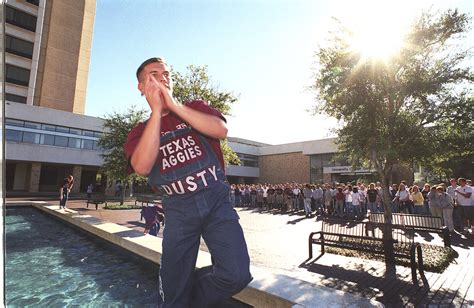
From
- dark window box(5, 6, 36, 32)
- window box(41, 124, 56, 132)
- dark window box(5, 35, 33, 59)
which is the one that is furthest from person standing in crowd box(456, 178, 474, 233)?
dark window box(5, 6, 36, 32)

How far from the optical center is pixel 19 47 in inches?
1316

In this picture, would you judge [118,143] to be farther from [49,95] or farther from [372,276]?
[49,95]

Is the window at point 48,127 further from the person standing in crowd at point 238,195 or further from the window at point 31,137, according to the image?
the person standing in crowd at point 238,195

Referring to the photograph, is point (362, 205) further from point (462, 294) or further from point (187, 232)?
point (187, 232)

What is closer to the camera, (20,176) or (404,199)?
(404,199)

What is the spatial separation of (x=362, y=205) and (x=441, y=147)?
10651mm

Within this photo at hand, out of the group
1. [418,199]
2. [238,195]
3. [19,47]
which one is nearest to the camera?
[418,199]

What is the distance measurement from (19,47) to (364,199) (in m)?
41.3

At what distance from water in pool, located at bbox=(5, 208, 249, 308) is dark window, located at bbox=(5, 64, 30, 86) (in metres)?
33.7

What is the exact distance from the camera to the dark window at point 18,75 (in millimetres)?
32312

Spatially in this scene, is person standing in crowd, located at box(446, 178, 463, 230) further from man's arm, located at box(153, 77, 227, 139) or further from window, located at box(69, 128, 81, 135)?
window, located at box(69, 128, 81, 135)

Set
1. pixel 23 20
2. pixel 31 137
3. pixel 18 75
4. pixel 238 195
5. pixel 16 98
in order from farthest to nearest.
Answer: pixel 23 20 < pixel 18 75 < pixel 16 98 < pixel 31 137 < pixel 238 195

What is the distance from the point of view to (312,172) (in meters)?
39.3

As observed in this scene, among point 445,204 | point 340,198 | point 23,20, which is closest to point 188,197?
point 445,204
